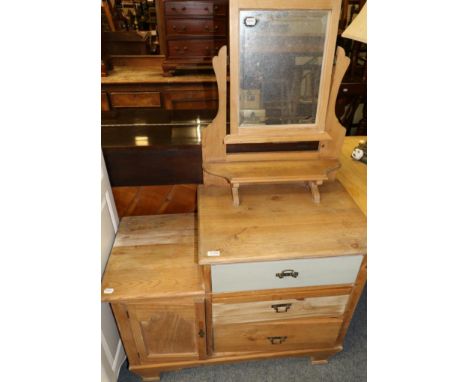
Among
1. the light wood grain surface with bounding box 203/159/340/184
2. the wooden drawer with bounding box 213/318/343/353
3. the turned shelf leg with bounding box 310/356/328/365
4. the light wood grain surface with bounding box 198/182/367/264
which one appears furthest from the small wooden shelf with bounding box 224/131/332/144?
the turned shelf leg with bounding box 310/356/328/365

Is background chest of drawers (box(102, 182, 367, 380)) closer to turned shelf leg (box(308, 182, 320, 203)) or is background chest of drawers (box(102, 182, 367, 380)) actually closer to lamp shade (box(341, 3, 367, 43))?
turned shelf leg (box(308, 182, 320, 203))

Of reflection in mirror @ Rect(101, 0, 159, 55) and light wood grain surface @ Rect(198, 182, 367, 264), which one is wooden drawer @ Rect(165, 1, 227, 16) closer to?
reflection in mirror @ Rect(101, 0, 159, 55)

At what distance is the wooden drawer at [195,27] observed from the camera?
2.19 metres

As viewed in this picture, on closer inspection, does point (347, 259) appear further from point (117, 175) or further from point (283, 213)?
point (117, 175)

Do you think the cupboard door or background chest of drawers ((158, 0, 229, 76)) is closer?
the cupboard door

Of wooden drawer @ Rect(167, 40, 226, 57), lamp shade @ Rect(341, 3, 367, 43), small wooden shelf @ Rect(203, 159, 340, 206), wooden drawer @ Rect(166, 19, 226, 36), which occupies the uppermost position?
wooden drawer @ Rect(166, 19, 226, 36)

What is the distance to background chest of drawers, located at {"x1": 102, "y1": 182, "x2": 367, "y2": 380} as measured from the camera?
1116 millimetres

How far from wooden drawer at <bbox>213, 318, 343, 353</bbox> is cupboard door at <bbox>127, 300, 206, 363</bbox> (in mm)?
92

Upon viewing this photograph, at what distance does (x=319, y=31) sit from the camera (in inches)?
43.3

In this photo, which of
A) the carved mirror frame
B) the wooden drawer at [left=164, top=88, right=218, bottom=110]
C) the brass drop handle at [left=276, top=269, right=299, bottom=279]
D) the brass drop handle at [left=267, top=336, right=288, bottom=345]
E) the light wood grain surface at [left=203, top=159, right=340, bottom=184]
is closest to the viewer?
the carved mirror frame

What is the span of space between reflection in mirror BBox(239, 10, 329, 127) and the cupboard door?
2.62ft

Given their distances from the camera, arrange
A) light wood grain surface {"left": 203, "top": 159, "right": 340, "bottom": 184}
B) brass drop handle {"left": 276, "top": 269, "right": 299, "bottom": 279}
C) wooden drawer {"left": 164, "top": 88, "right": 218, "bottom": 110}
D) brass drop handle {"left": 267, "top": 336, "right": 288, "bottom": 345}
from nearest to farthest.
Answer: brass drop handle {"left": 276, "top": 269, "right": 299, "bottom": 279} → light wood grain surface {"left": 203, "top": 159, "right": 340, "bottom": 184} → brass drop handle {"left": 267, "top": 336, "right": 288, "bottom": 345} → wooden drawer {"left": 164, "top": 88, "right": 218, "bottom": 110}

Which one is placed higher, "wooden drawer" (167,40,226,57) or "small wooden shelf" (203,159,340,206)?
"wooden drawer" (167,40,226,57)
